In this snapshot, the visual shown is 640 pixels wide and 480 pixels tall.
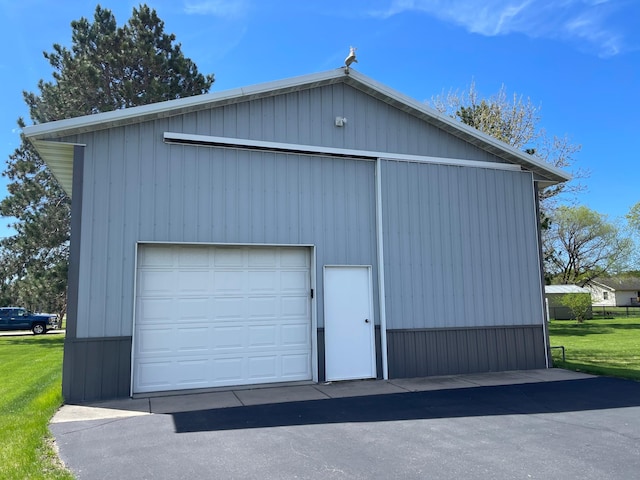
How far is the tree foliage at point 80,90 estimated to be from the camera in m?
18.5

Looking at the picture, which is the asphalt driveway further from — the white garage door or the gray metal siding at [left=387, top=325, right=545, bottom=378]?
the gray metal siding at [left=387, top=325, right=545, bottom=378]

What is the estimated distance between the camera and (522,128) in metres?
19.5

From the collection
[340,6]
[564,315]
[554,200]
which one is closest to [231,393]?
[340,6]

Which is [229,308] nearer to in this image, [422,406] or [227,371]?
[227,371]

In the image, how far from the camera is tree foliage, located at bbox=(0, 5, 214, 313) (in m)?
18.5

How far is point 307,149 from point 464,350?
16.1 feet

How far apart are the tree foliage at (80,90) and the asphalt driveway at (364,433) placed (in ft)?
49.1

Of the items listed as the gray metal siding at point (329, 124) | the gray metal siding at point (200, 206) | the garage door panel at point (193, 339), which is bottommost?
the garage door panel at point (193, 339)

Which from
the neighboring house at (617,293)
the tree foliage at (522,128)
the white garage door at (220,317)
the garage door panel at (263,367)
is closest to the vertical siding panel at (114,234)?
the white garage door at (220,317)

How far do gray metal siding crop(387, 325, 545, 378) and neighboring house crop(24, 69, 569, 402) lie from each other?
0.03m

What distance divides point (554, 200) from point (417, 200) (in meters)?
13.3

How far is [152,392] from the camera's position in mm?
7387

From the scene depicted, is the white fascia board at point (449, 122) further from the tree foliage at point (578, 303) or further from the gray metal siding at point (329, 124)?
the tree foliage at point (578, 303)

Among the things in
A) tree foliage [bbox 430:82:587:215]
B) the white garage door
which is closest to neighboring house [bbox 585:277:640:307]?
tree foliage [bbox 430:82:587:215]
